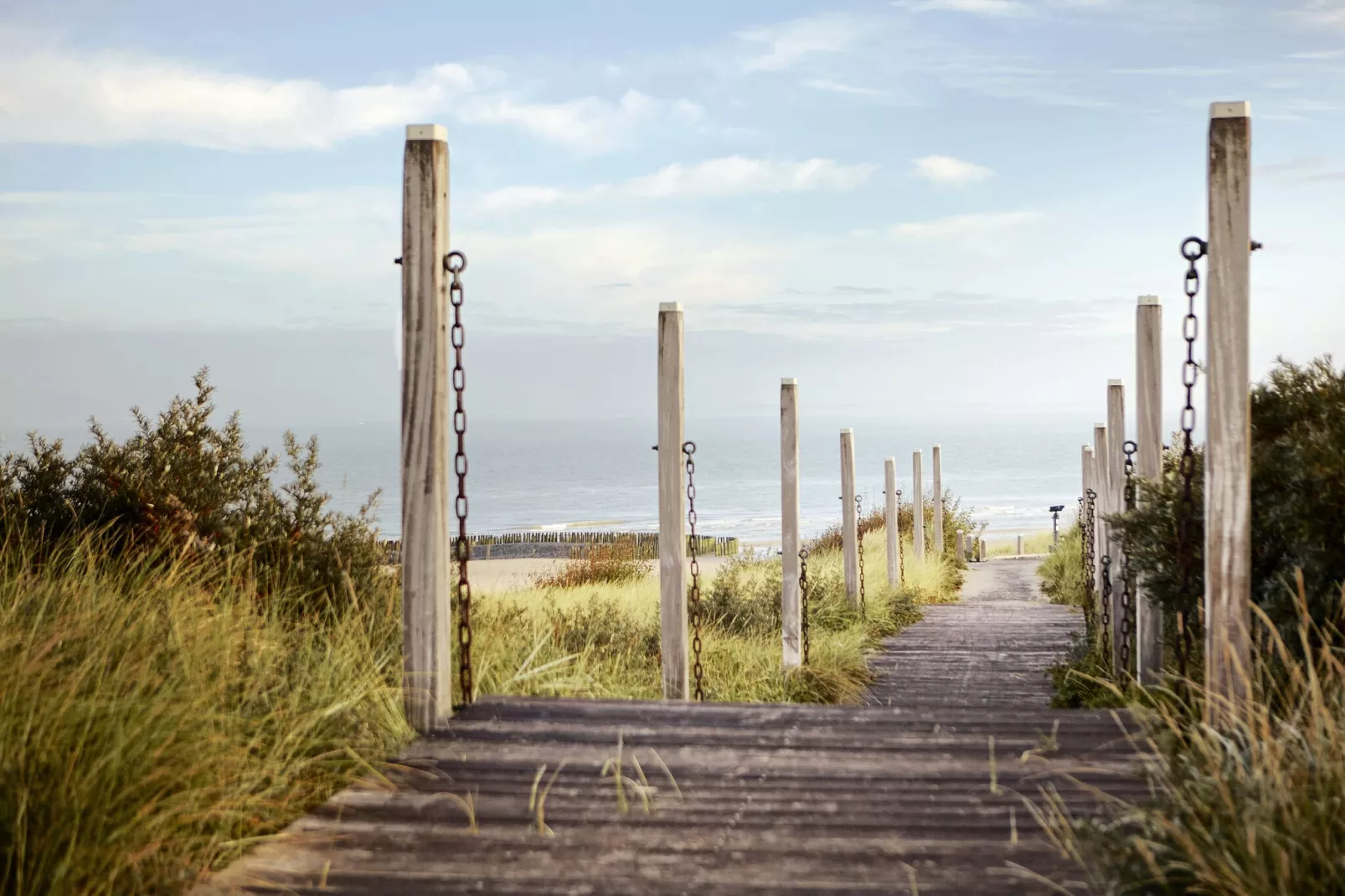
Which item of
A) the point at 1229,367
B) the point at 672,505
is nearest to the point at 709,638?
the point at 672,505

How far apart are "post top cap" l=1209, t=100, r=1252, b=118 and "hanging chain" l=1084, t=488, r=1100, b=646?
7.25 metres

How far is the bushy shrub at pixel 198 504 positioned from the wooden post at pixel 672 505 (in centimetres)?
207

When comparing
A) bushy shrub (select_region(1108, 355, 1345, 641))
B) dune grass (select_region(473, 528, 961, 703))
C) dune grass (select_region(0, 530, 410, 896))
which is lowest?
dune grass (select_region(473, 528, 961, 703))

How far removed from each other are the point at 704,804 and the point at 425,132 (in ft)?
9.48

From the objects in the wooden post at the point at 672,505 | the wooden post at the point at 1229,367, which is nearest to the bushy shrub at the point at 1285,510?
the wooden post at the point at 1229,367

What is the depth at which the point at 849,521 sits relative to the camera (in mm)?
12359

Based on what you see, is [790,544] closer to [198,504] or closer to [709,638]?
[709,638]

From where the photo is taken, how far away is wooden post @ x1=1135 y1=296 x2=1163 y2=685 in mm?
6469

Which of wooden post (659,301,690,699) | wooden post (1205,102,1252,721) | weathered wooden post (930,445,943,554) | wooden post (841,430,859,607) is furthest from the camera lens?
weathered wooden post (930,445,943,554)

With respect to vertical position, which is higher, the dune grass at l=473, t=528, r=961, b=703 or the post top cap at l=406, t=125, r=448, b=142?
the post top cap at l=406, t=125, r=448, b=142

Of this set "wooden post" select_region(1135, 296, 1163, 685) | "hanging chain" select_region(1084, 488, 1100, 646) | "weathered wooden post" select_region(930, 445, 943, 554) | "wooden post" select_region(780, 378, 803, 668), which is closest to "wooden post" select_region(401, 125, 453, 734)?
"wooden post" select_region(1135, 296, 1163, 685)

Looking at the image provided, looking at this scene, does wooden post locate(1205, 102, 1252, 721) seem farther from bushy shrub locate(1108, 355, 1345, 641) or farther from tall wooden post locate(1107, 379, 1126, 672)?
tall wooden post locate(1107, 379, 1126, 672)

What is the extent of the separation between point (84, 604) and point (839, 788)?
3346mm

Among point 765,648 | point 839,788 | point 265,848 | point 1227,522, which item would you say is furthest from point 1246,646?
point 765,648
